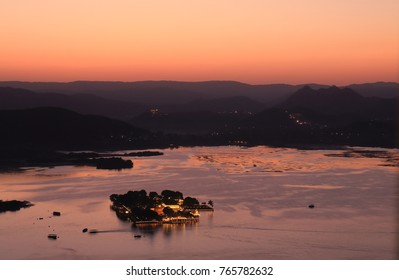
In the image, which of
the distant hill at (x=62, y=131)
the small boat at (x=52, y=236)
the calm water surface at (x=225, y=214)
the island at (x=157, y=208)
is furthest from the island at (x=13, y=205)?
the distant hill at (x=62, y=131)

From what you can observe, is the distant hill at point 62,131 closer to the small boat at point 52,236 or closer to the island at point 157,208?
the island at point 157,208

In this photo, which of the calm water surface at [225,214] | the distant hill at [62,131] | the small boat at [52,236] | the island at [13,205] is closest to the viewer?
the calm water surface at [225,214]

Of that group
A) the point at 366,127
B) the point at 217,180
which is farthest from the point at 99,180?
the point at 366,127

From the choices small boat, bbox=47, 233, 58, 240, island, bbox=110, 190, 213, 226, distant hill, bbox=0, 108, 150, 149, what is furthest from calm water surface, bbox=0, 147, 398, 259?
distant hill, bbox=0, 108, 150, 149

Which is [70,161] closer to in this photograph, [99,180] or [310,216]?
[99,180]

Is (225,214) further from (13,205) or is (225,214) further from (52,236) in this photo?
(13,205)
